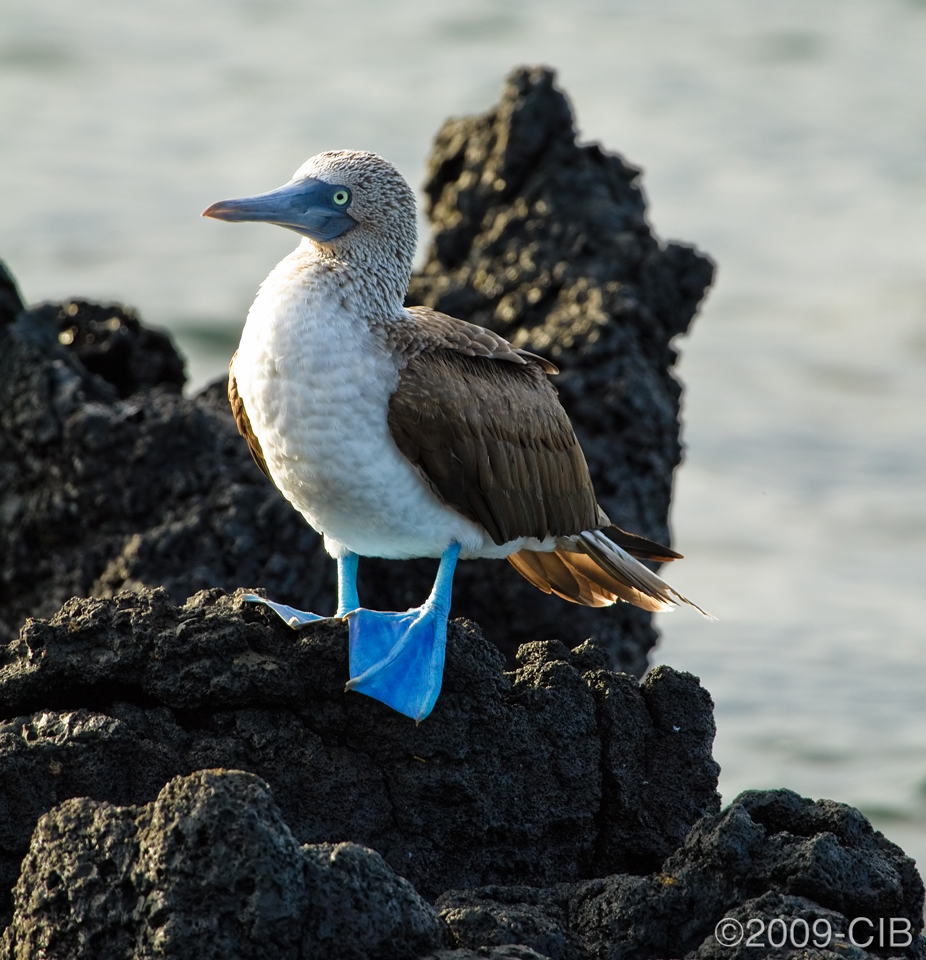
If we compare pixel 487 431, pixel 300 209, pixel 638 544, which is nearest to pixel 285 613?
pixel 487 431

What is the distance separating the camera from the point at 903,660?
10312 millimetres

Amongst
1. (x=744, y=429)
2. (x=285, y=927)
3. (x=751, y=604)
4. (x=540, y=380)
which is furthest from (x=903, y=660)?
(x=285, y=927)

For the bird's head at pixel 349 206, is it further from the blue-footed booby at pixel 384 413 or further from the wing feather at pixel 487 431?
the wing feather at pixel 487 431

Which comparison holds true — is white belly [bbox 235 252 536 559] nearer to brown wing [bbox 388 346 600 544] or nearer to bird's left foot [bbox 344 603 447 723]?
brown wing [bbox 388 346 600 544]

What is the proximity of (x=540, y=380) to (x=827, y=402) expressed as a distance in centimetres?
929

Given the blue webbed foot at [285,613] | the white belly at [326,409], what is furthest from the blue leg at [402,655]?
the white belly at [326,409]

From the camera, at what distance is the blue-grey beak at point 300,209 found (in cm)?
496

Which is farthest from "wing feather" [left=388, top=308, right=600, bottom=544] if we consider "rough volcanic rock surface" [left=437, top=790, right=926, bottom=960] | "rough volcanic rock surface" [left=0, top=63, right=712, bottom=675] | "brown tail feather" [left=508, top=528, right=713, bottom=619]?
"rough volcanic rock surface" [left=0, top=63, right=712, bottom=675]

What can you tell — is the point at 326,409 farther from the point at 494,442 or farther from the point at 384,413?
the point at 494,442

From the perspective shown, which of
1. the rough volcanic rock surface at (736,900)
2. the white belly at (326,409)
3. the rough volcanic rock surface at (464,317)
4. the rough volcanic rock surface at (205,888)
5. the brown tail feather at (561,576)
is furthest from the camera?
the rough volcanic rock surface at (464,317)

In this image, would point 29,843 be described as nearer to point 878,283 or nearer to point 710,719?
point 710,719

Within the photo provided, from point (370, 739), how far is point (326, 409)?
1.03 meters

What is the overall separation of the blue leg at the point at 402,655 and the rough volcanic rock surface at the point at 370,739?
8cm

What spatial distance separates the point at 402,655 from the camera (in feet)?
14.0
